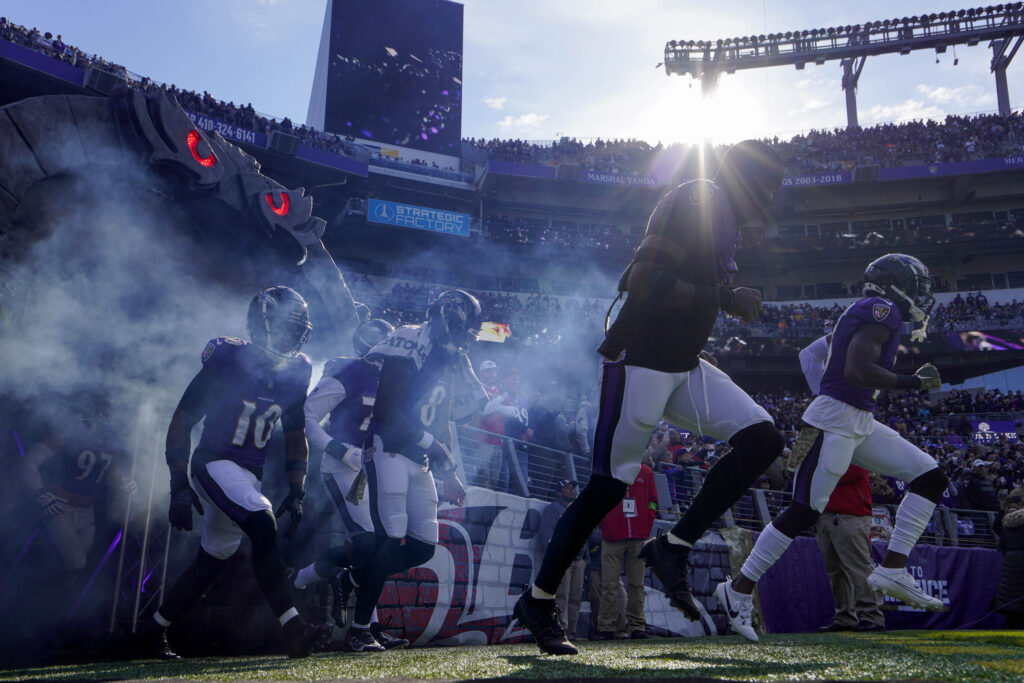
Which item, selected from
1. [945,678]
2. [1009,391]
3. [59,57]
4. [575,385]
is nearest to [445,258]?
[575,385]

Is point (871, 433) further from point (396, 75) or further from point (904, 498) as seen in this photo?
point (396, 75)

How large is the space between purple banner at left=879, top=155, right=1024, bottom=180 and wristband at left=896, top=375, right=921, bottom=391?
3711 centimetres

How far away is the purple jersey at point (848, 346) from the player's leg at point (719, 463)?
1723 millimetres

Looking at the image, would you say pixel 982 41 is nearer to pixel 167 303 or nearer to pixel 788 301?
pixel 788 301

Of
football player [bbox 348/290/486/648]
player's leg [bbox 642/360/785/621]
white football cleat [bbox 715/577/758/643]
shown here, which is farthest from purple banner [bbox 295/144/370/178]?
player's leg [bbox 642/360/785/621]

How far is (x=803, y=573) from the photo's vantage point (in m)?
8.37

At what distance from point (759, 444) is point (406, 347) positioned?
8.17 feet

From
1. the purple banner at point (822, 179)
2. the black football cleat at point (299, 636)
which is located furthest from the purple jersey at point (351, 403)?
the purple banner at point (822, 179)

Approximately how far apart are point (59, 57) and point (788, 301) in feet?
107

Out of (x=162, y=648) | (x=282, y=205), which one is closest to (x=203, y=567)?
(x=162, y=648)

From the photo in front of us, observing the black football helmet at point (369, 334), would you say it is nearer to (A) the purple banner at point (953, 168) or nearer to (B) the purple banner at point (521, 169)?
(B) the purple banner at point (521, 169)

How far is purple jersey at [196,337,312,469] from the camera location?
14.5 ft

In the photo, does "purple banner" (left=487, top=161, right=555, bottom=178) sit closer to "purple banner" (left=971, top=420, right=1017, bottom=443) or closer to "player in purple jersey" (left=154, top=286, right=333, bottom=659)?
"purple banner" (left=971, top=420, right=1017, bottom=443)

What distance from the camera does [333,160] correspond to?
30.2 metres
